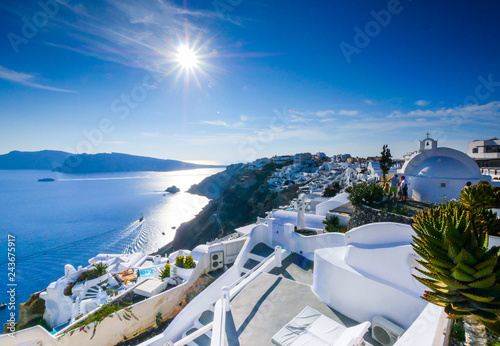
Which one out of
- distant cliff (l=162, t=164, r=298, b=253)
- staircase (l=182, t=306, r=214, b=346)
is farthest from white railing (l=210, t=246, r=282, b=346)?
distant cliff (l=162, t=164, r=298, b=253)

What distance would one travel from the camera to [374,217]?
9789 millimetres

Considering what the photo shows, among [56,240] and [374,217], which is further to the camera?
[56,240]

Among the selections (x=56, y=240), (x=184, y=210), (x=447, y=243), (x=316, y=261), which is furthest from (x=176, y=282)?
(x=184, y=210)

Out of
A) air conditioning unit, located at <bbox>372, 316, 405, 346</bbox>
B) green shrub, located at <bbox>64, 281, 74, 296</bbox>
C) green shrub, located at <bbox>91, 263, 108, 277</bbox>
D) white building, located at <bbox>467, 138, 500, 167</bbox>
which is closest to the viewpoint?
air conditioning unit, located at <bbox>372, 316, 405, 346</bbox>

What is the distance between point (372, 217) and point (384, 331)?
5.48 m

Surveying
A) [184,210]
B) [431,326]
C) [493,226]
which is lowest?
[184,210]

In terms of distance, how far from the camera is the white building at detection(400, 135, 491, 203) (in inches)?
439

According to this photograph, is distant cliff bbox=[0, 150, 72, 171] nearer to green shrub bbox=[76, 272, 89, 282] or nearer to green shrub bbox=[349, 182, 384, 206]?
green shrub bbox=[76, 272, 89, 282]

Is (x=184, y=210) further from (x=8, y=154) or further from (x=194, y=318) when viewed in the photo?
(x=8, y=154)

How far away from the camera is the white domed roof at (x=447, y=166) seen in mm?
11203

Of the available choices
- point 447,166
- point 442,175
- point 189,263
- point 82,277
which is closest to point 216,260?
point 189,263

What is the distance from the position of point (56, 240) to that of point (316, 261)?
172 feet

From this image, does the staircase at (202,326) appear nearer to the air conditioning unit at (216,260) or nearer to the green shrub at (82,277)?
the air conditioning unit at (216,260)

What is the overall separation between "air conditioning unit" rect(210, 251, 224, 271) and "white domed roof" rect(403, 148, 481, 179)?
12.2 m
